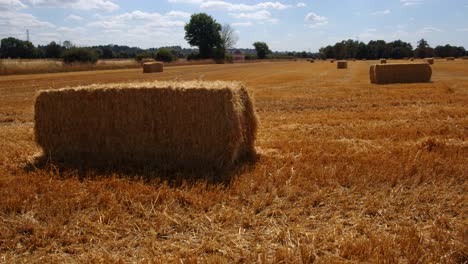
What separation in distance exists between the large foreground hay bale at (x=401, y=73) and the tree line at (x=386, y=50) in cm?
11457

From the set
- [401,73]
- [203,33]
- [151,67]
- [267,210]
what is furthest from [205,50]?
[267,210]

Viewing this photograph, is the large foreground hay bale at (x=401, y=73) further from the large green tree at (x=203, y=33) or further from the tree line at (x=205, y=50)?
the large green tree at (x=203, y=33)

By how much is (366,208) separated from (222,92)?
321 centimetres

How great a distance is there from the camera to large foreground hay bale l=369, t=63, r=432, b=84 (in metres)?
25.2

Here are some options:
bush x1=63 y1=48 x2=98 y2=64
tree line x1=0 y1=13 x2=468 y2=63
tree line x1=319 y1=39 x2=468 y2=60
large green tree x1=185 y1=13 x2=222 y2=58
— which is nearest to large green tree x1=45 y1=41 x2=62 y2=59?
tree line x1=0 y1=13 x2=468 y2=63

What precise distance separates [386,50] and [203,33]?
201 ft

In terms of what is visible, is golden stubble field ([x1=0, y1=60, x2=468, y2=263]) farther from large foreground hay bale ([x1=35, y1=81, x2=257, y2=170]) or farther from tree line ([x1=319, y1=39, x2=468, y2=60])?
tree line ([x1=319, y1=39, x2=468, y2=60])

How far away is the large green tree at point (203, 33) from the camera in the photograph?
116m

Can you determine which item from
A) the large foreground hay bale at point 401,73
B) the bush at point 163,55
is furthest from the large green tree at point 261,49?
the large foreground hay bale at point 401,73

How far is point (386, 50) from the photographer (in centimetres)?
13850

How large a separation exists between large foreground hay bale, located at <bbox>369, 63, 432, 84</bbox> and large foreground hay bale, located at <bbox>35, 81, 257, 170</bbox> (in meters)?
19.0

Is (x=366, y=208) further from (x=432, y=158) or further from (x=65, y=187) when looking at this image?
(x=65, y=187)

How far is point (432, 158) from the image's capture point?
24.3 feet

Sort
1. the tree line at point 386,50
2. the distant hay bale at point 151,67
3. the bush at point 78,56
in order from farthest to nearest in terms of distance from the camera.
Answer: the tree line at point 386,50 < the bush at point 78,56 < the distant hay bale at point 151,67
